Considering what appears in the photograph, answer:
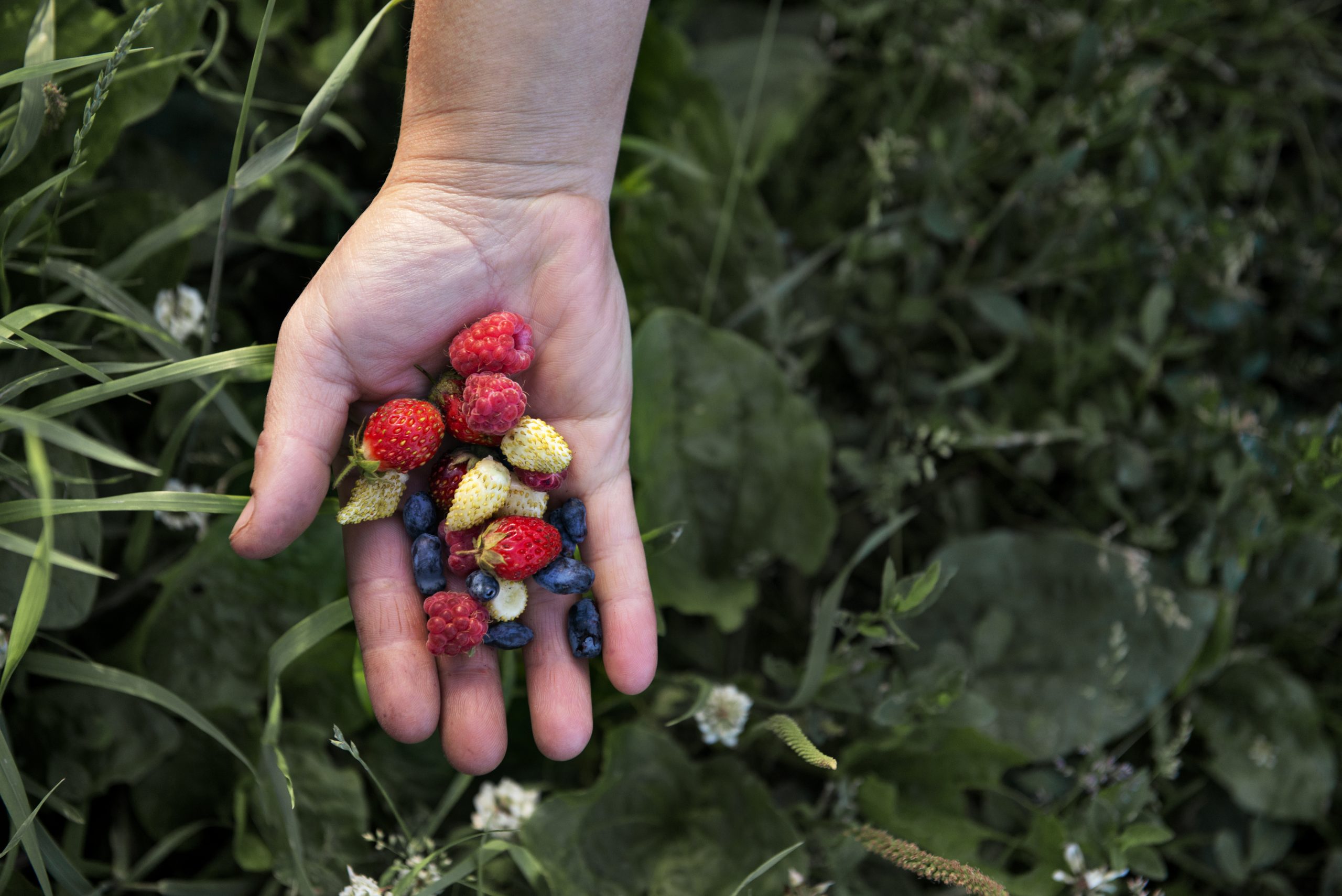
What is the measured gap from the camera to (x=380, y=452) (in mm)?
1411

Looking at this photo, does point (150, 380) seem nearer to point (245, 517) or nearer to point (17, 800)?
point (245, 517)

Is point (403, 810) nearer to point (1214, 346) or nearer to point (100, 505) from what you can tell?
point (100, 505)

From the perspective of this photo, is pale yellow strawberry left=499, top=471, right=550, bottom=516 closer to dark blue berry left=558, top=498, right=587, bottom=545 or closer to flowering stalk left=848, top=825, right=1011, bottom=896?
dark blue berry left=558, top=498, right=587, bottom=545

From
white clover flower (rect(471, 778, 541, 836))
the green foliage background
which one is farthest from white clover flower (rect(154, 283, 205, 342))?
white clover flower (rect(471, 778, 541, 836))

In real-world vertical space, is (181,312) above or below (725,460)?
above

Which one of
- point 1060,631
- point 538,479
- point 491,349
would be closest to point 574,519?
point 538,479

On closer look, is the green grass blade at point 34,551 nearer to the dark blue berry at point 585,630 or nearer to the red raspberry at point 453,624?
the red raspberry at point 453,624

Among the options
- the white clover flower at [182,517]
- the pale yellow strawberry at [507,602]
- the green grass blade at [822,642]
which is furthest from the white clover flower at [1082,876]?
the white clover flower at [182,517]

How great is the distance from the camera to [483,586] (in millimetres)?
1439

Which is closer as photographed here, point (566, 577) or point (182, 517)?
point (566, 577)

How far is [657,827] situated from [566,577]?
0.65 meters

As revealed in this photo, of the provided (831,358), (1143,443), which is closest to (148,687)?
(831,358)

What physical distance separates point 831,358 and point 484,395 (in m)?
1.35

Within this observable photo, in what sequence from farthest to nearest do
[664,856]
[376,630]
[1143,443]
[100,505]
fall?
[1143,443], [664,856], [376,630], [100,505]
